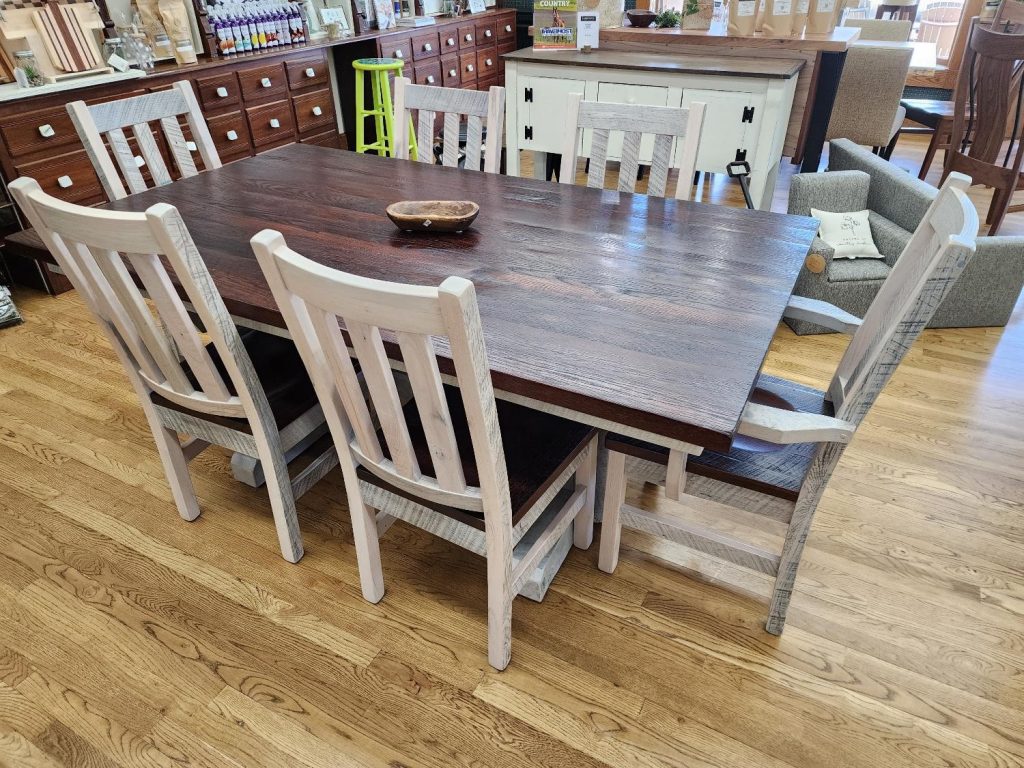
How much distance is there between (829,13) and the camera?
3.61 m

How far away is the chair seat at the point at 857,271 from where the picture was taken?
267 cm

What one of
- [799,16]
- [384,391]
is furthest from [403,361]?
[799,16]

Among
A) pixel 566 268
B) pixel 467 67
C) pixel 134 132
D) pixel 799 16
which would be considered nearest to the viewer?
pixel 566 268

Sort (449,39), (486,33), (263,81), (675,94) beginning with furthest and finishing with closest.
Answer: (486,33) < (449,39) < (263,81) < (675,94)

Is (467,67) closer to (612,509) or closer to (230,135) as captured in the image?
(230,135)

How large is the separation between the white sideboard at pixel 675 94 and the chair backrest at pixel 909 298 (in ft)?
5.90

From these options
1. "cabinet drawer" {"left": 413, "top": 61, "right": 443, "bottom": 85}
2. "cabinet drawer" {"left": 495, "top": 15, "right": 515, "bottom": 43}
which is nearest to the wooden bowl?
"cabinet drawer" {"left": 413, "top": 61, "right": 443, "bottom": 85}

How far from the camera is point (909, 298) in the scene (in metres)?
1.16

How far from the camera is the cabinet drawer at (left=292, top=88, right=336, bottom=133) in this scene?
414 centimetres

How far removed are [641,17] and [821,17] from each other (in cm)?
102

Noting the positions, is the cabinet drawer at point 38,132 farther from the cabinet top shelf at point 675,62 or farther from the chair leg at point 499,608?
the chair leg at point 499,608

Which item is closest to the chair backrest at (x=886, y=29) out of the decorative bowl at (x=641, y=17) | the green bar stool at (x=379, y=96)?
the decorative bowl at (x=641, y=17)

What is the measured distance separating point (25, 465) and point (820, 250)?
2.89m

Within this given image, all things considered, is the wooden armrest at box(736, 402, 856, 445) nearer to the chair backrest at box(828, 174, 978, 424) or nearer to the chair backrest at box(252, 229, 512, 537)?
the chair backrest at box(828, 174, 978, 424)
